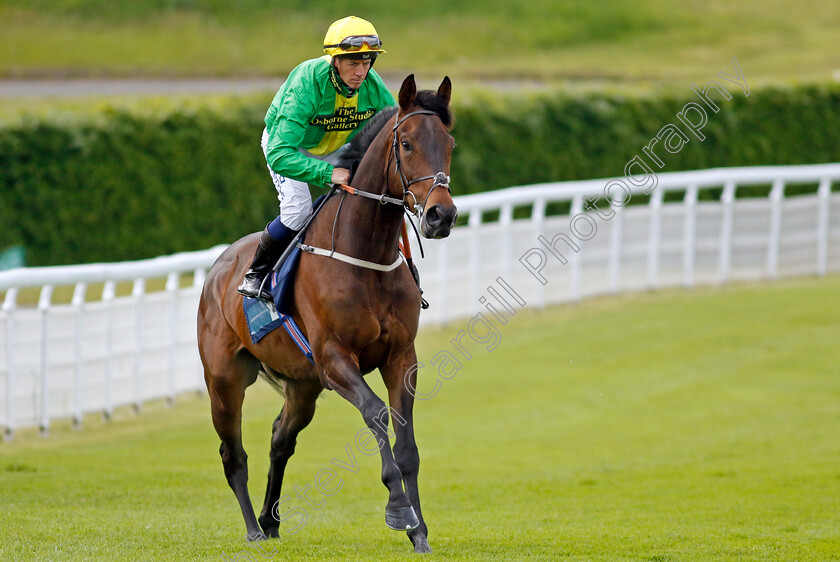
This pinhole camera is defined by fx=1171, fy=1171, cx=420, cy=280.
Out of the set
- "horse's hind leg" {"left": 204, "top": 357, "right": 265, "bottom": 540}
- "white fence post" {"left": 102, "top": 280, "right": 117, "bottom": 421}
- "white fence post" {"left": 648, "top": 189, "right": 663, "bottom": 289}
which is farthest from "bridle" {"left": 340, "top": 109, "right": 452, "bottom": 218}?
"white fence post" {"left": 648, "top": 189, "right": 663, "bottom": 289}

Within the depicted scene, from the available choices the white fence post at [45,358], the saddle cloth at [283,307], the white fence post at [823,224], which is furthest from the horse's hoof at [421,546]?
the white fence post at [823,224]

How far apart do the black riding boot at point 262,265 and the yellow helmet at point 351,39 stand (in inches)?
36.1

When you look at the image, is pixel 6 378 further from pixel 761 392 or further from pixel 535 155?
pixel 535 155

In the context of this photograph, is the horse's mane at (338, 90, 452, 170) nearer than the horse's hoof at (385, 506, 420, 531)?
No

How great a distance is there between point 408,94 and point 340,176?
50 centimetres

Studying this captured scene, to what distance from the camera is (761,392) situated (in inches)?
398

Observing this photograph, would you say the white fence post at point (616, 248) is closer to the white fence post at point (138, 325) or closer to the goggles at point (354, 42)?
the white fence post at point (138, 325)

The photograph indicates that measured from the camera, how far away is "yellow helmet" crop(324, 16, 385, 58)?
517 centimetres

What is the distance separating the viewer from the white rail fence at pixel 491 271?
→ 28.5ft

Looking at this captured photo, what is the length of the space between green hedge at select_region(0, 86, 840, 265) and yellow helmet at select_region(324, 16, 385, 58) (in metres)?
7.87

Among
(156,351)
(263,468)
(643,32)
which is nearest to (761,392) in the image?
(263,468)

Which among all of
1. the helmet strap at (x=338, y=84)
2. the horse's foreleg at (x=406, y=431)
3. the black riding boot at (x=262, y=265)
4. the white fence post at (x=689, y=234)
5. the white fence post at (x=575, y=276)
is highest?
the helmet strap at (x=338, y=84)

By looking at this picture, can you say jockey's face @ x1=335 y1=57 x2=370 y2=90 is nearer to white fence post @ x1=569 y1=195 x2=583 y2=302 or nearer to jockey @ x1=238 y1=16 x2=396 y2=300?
jockey @ x1=238 y1=16 x2=396 y2=300

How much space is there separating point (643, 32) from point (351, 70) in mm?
25714
